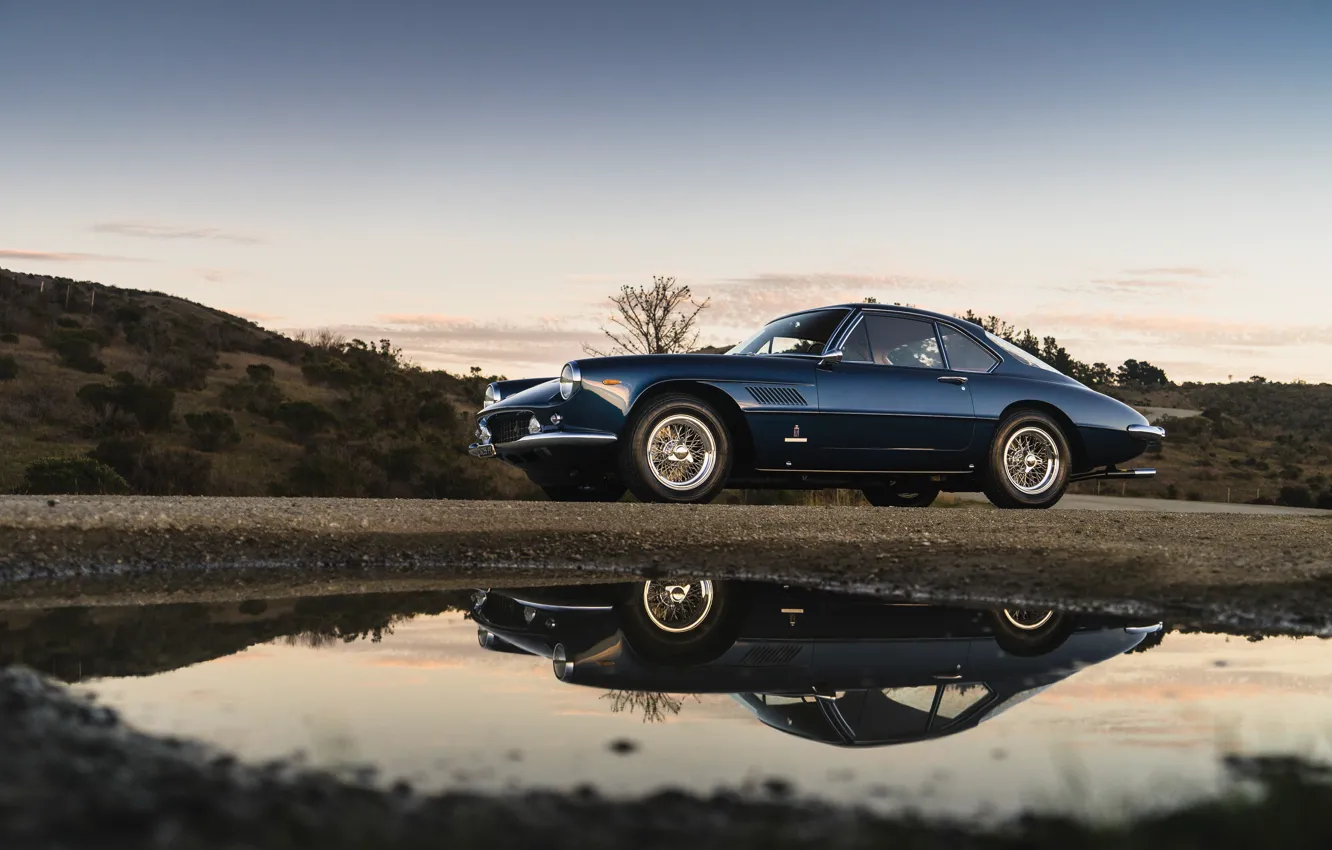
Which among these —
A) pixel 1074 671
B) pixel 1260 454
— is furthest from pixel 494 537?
pixel 1260 454

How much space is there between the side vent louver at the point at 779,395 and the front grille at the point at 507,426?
5.40ft

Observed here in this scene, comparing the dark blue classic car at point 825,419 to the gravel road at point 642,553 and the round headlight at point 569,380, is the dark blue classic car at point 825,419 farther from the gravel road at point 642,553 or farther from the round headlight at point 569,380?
the gravel road at point 642,553

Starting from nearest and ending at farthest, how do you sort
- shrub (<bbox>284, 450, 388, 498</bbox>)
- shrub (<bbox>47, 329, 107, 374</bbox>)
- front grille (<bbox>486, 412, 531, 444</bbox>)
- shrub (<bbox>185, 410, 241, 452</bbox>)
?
front grille (<bbox>486, 412, 531, 444</bbox>)
shrub (<bbox>284, 450, 388, 498</bbox>)
shrub (<bbox>185, 410, 241, 452</bbox>)
shrub (<bbox>47, 329, 107, 374</bbox>)

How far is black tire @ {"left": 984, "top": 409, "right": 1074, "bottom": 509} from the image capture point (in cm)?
954

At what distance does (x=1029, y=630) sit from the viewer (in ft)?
14.1

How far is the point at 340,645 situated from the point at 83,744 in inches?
66.1

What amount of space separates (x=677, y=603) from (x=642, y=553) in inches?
52.5

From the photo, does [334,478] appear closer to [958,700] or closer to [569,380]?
[569,380]

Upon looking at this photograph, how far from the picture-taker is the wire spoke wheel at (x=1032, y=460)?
9672 millimetres

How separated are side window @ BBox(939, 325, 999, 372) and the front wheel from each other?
9.51ft

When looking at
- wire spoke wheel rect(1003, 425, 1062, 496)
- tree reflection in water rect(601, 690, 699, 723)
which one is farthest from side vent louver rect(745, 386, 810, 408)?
tree reflection in water rect(601, 690, 699, 723)

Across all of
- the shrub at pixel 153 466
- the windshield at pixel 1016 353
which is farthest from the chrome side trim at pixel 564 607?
the shrub at pixel 153 466

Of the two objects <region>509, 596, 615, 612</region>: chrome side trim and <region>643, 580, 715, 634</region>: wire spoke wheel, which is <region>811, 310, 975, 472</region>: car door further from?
<region>509, 596, 615, 612</region>: chrome side trim

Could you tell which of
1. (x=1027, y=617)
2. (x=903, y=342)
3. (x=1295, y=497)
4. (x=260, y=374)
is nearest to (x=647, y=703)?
(x=1027, y=617)
